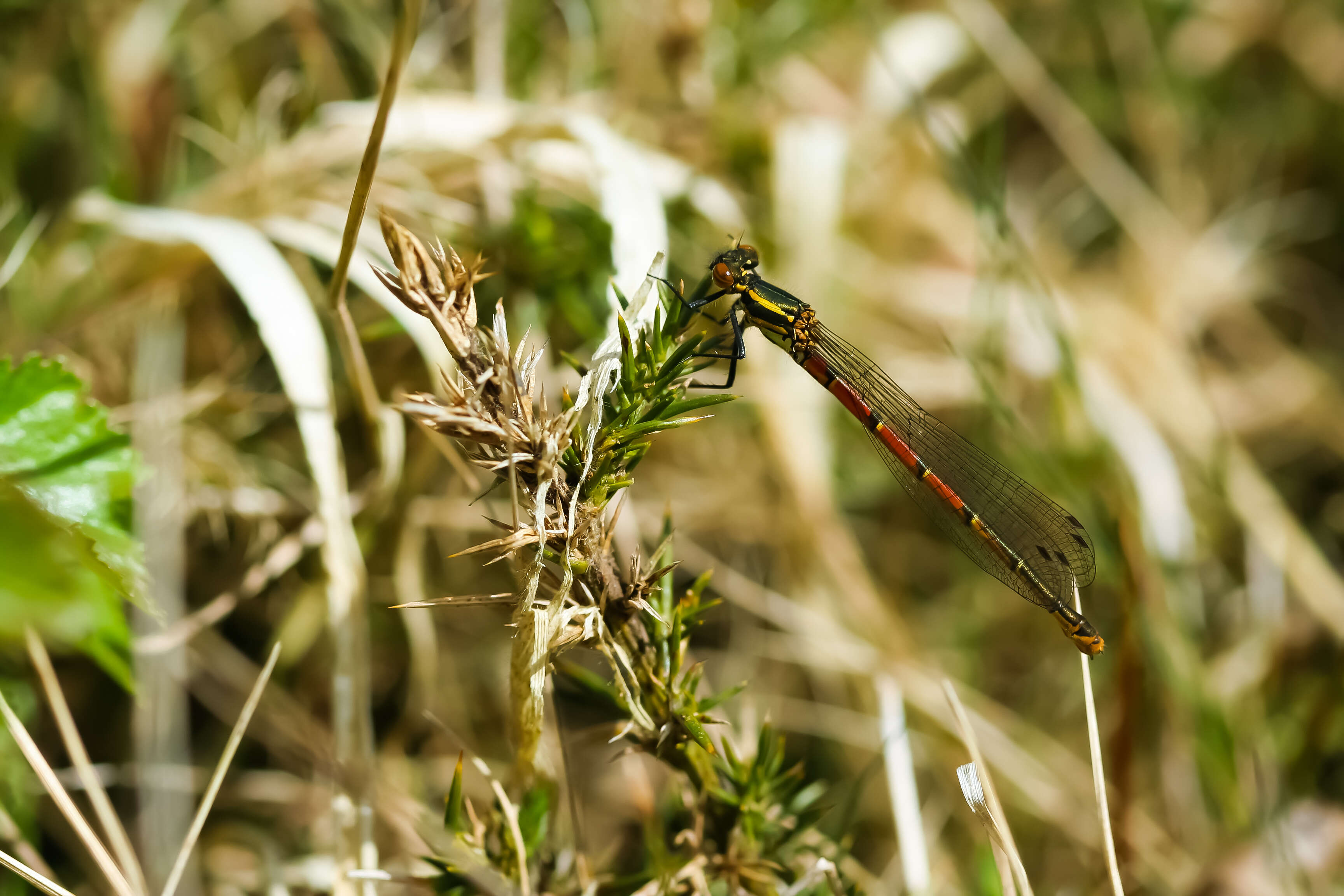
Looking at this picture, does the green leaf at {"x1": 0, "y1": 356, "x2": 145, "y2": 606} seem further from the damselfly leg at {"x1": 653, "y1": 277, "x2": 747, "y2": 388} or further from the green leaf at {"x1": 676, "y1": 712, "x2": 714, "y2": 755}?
the damselfly leg at {"x1": 653, "y1": 277, "x2": 747, "y2": 388}

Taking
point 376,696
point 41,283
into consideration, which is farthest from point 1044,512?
point 41,283

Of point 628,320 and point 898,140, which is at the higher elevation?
point 898,140

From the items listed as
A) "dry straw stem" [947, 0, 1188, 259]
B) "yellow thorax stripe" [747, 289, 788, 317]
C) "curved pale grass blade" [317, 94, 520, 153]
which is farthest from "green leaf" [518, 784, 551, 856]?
"dry straw stem" [947, 0, 1188, 259]

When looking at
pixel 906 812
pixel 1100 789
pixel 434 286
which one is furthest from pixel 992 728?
pixel 434 286

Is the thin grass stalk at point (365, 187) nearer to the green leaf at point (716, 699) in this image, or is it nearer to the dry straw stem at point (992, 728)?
the green leaf at point (716, 699)

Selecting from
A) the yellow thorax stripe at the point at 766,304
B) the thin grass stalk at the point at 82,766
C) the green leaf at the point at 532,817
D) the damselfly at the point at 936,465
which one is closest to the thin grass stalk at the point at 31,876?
the thin grass stalk at the point at 82,766

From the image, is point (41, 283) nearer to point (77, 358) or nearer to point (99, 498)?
point (77, 358)
